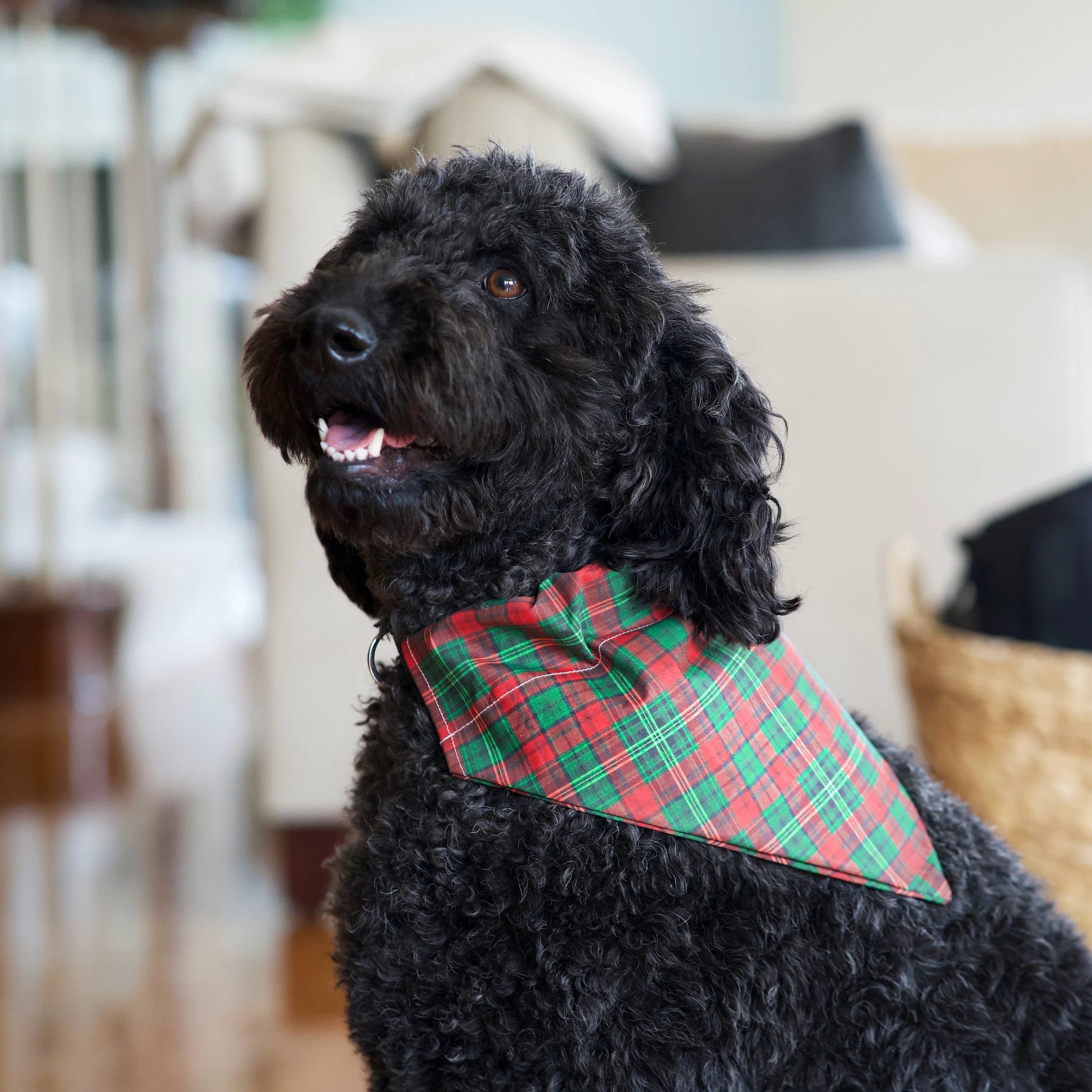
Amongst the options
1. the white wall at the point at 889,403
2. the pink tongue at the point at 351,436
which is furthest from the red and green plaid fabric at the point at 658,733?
the white wall at the point at 889,403

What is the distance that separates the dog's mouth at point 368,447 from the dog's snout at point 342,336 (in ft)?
0.16

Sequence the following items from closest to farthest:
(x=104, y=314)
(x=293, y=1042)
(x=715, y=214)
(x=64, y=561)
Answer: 1. (x=293, y=1042)
2. (x=715, y=214)
3. (x=64, y=561)
4. (x=104, y=314)

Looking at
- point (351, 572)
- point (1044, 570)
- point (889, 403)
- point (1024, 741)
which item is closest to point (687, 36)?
point (889, 403)

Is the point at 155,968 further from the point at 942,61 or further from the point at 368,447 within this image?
the point at 942,61

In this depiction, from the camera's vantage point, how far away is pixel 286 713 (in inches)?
62.7

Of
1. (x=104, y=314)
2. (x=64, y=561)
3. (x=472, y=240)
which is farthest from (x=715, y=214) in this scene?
(x=104, y=314)

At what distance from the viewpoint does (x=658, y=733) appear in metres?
0.68

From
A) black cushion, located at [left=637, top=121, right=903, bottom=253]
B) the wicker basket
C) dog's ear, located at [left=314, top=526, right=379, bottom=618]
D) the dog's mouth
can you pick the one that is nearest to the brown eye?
the dog's mouth

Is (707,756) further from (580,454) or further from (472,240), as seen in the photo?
(472,240)

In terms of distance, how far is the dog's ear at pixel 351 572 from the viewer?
822mm

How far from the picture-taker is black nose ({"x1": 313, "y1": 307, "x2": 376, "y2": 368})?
0.63 metres

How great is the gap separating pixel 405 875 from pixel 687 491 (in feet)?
0.93

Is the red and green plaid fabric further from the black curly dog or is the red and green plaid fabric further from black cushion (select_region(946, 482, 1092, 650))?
black cushion (select_region(946, 482, 1092, 650))

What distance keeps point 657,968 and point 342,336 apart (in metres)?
0.40
